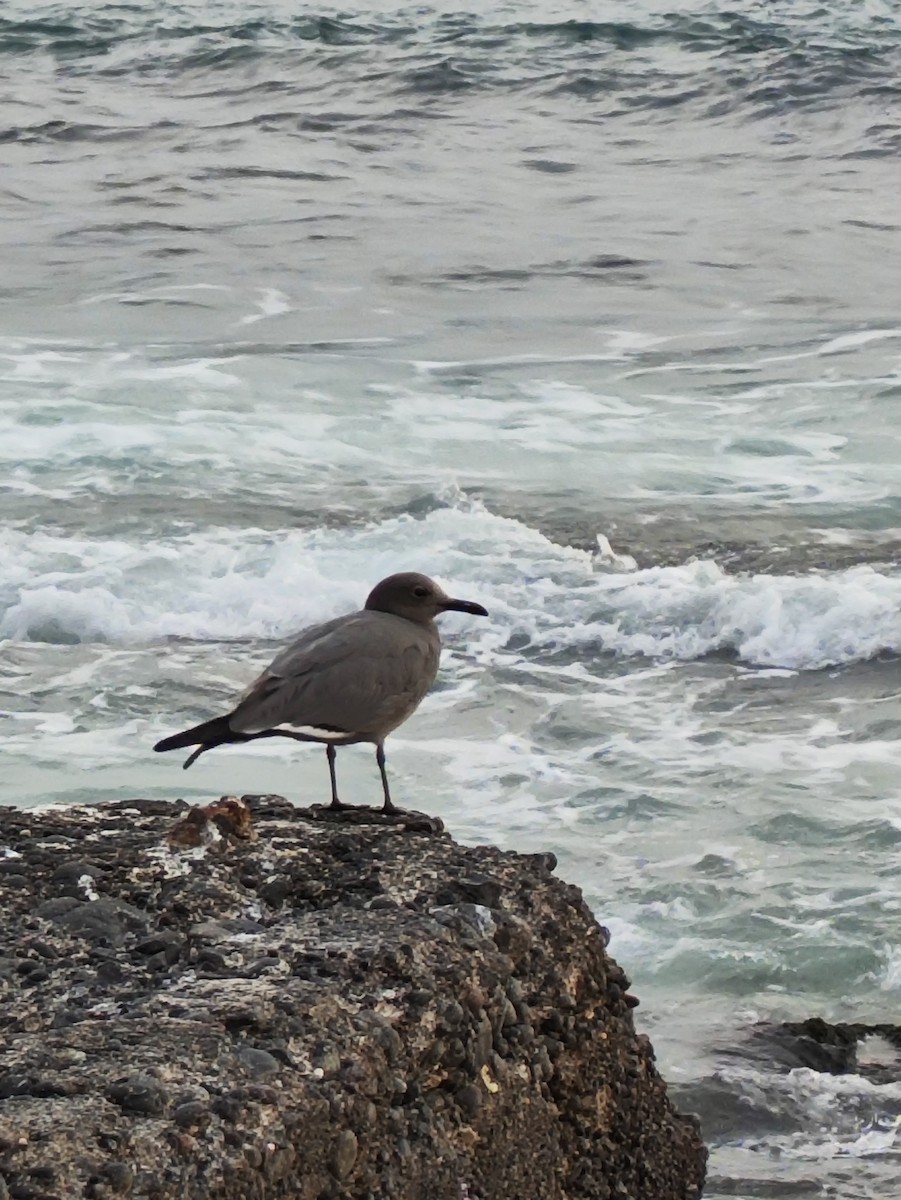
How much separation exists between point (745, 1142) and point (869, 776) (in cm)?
293

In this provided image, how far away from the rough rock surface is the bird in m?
0.25

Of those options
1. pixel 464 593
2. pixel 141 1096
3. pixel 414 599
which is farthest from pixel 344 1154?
pixel 464 593

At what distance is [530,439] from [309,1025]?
9.79 meters

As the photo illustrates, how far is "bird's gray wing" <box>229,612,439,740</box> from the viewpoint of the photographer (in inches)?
176

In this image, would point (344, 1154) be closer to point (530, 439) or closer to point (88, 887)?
point (88, 887)

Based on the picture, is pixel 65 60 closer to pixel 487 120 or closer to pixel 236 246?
pixel 487 120

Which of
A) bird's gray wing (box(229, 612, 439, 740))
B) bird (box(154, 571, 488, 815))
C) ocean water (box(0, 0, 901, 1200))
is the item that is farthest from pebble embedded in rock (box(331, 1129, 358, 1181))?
ocean water (box(0, 0, 901, 1200))

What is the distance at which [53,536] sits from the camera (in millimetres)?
10766

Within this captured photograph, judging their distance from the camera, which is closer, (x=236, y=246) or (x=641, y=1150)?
(x=641, y=1150)

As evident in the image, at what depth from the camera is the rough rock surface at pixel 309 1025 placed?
2922mm

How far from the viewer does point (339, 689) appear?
453 cm

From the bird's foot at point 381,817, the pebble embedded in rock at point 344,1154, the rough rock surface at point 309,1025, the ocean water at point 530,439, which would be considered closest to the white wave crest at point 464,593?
the ocean water at point 530,439

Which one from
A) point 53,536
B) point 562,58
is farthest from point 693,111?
point 53,536

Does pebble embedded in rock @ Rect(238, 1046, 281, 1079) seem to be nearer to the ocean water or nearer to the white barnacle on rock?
the white barnacle on rock
